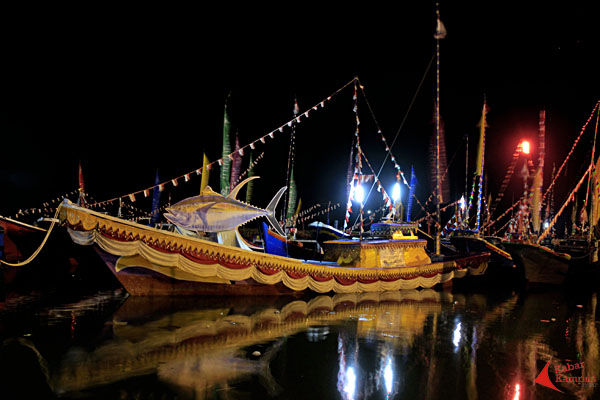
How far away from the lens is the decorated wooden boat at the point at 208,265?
25.4ft

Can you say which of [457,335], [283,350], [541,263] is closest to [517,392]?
[457,335]

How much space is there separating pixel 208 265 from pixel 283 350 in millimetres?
3935

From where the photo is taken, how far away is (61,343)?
4.97m

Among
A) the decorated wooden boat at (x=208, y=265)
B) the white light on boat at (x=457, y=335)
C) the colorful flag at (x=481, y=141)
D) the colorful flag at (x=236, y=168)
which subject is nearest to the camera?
the white light on boat at (x=457, y=335)

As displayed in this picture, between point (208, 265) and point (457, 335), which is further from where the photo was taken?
point (208, 265)

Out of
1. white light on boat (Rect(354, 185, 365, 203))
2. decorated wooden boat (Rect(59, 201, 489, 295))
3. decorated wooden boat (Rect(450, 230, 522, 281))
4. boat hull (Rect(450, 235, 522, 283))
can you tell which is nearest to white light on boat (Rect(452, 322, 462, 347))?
decorated wooden boat (Rect(59, 201, 489, 295))

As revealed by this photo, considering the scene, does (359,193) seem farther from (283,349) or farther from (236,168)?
(236,168)

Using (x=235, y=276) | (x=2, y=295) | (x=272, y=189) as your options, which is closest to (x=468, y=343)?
(x=235, y=276)

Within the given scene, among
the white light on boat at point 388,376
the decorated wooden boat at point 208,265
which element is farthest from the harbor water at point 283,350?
the decorated wooden boat at point 208,265

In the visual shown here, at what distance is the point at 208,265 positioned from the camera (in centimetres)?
851

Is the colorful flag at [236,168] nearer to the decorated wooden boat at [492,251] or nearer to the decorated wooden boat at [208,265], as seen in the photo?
the decorated wooden boat at [492,251]

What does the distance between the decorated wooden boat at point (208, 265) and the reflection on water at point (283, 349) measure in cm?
53

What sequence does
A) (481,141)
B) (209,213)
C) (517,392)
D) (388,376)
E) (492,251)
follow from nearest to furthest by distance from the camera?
(517,392)
(388,376)
(209,213)
(492,251)
(481,141)

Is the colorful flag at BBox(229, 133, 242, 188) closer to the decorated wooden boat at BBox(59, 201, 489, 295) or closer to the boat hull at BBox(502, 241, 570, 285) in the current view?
the decorated wooden boat at BBox(59, 201, 489, 295)
